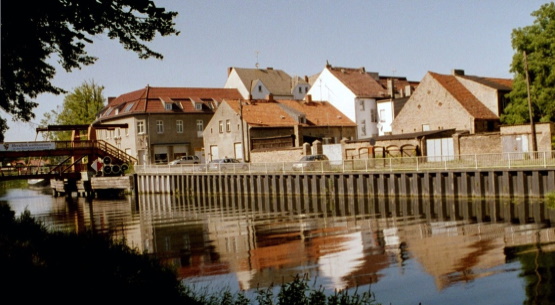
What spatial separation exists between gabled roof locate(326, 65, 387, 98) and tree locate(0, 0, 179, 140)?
59955 mm

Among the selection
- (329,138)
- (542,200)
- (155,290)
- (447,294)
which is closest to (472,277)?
(447,294)

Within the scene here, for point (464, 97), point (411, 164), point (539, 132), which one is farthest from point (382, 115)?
point (411, 164)

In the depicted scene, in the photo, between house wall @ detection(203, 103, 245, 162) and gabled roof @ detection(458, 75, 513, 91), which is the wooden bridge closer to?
house wall @ detection(203, 103, 245, 162)

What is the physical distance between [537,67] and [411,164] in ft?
48.4

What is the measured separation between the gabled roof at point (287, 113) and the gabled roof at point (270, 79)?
21280 mm

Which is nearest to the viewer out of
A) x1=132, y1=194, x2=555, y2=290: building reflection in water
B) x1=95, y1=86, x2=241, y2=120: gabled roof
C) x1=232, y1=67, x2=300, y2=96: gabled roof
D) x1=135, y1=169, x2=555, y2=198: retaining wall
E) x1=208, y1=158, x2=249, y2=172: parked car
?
x1=132, y1=194, x2=555, y2=290: building reflection in water

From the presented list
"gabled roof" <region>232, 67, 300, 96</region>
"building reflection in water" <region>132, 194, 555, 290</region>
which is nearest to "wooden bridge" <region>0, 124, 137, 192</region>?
"building reflection in water" <region>132, 194, 555, 290</region>

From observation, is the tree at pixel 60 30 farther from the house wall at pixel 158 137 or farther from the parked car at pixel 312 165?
the house wall at pixel 158 137

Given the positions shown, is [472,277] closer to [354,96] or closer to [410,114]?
[410,114]

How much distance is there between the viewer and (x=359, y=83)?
243 ft

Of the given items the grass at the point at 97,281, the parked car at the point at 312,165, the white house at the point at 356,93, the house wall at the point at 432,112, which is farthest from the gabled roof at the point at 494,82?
the grass at the point at 97,281

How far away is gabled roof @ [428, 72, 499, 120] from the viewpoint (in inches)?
2068

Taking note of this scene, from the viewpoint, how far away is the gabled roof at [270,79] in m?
90.5

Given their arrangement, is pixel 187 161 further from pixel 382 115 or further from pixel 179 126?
pixel 382 115
